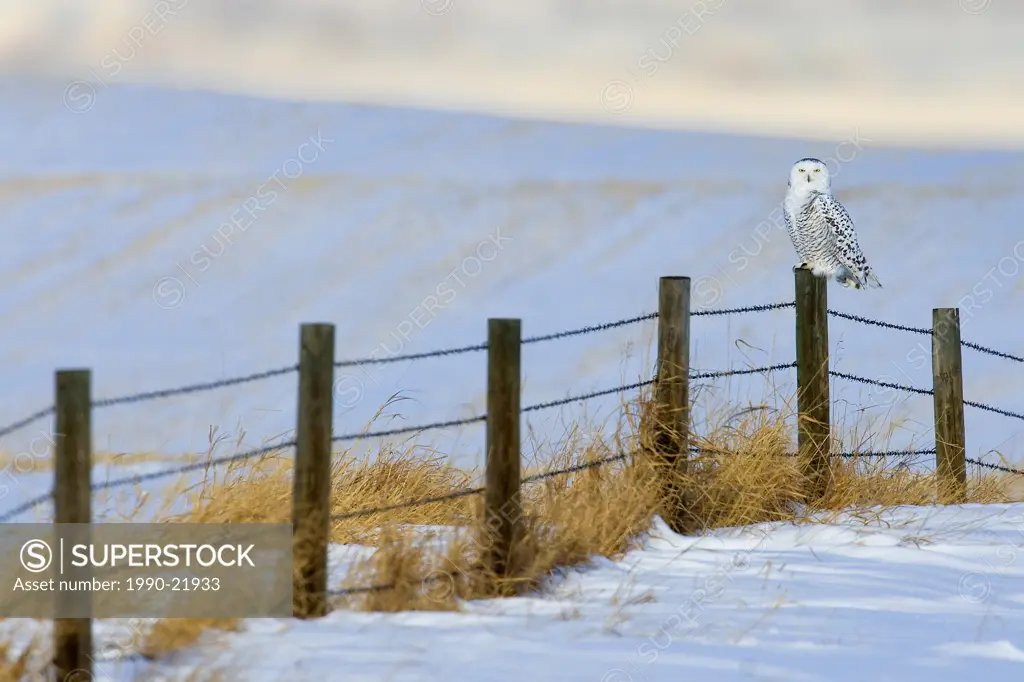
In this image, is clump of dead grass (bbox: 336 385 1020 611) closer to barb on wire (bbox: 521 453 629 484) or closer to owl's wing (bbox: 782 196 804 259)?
barb on wire (bbox: 521 453 629 484)

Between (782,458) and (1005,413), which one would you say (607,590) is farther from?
(1005,413)

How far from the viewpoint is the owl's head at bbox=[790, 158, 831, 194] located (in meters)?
7.73

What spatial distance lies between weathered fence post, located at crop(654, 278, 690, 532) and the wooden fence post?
2.95 m

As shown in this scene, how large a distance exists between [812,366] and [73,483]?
165 inches

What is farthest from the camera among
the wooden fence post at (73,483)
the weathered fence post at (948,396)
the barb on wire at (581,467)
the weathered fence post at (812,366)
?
the weathered fence post at (948,396)

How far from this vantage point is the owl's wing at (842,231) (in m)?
7.59

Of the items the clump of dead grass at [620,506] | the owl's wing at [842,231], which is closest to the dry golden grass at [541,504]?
the clump of dead grass at [620,506]

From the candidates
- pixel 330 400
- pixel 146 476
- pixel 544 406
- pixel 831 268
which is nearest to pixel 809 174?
pixel 831 268

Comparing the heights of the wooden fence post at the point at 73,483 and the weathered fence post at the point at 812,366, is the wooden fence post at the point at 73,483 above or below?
below

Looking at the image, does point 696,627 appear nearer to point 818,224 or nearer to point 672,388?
point 672,388

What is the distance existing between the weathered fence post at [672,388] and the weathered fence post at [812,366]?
0.96m

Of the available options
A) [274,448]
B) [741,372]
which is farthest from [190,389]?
[741,372]

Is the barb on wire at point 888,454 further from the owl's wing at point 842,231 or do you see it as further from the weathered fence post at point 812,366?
the owl's wing at point 842,231

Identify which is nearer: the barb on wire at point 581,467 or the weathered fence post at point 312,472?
the weathered fence post at point 312,472
